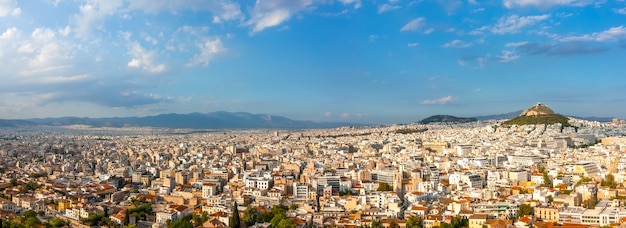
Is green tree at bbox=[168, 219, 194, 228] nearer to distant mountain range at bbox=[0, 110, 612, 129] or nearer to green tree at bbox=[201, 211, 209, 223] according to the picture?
green tree at bbox=[201, 211, 209, 223]

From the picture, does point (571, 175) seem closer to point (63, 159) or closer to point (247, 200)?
point (247, 200)

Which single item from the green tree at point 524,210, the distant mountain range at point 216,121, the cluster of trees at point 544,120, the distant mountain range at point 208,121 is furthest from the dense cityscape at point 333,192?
the distant mountain range at point 216,121

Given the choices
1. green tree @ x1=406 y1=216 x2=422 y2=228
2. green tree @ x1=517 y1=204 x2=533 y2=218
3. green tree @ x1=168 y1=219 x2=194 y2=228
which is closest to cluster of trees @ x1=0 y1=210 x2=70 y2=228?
green tree @ x1=168 y1=219 x2=194 y2=228

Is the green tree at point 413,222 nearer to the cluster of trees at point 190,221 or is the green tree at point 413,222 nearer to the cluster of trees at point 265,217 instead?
the cluster of trees at point 265,217

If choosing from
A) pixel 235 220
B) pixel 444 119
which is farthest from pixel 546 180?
pixel 444 119

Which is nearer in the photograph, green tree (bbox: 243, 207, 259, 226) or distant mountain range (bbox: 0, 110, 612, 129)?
green tree (bbox: 243, 207, 259, 226)

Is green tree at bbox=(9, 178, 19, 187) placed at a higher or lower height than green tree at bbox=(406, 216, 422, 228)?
higher

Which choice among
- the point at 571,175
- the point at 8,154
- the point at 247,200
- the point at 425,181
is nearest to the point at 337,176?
the point at 425,181
